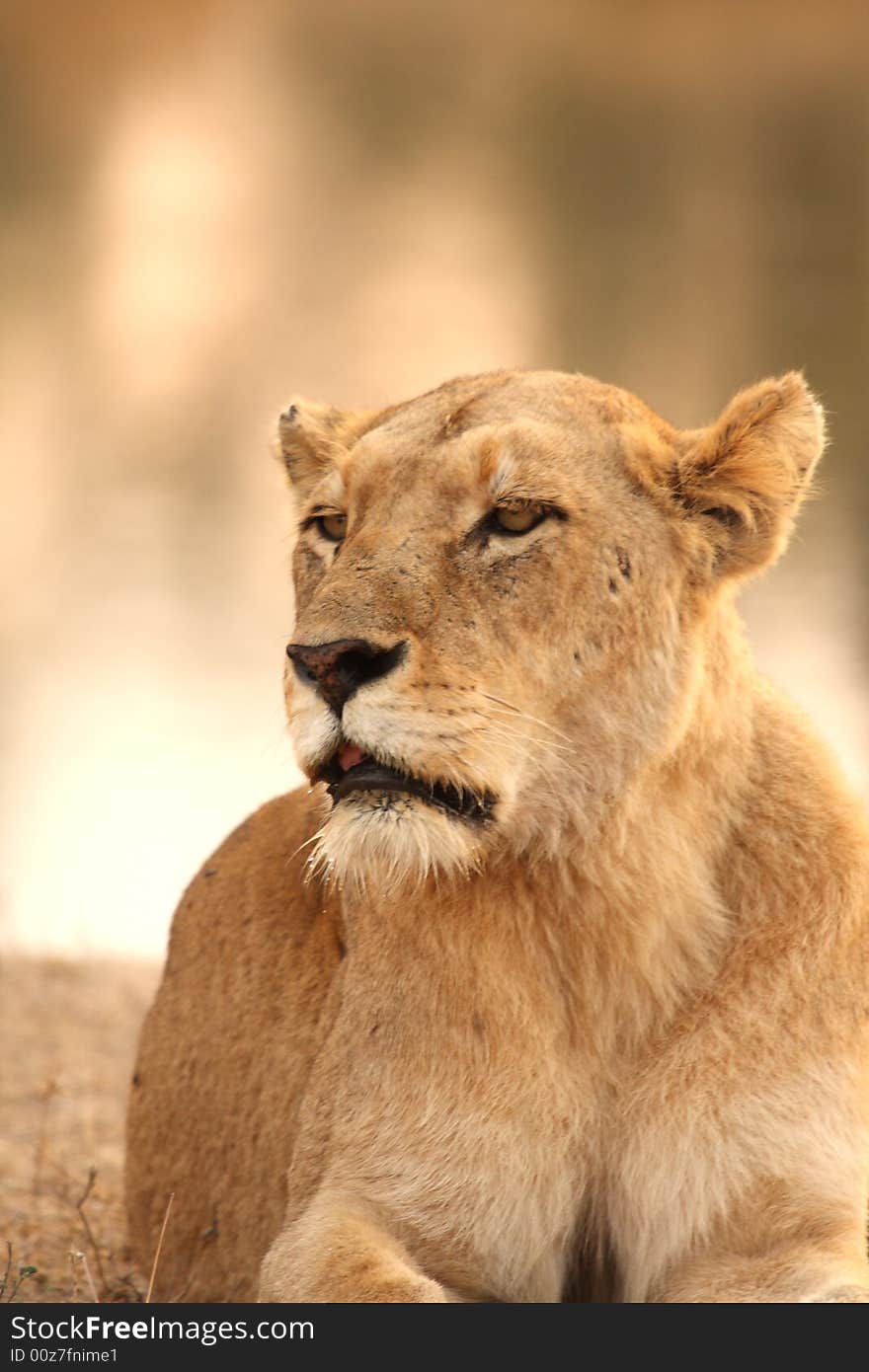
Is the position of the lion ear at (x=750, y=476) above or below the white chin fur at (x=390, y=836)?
above

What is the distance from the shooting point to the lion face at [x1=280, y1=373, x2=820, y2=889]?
371 cm

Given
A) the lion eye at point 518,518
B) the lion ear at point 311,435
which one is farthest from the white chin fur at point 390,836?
the lion ear at point 311,435

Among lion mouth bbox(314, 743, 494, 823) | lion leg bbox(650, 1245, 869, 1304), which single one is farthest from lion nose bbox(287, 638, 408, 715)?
lion leg bbox(650, 1245, 869, 1304)

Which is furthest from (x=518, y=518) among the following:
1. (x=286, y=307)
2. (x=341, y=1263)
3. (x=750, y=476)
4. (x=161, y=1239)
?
(x=286, y=307)

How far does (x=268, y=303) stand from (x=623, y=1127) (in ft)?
133

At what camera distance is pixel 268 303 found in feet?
142

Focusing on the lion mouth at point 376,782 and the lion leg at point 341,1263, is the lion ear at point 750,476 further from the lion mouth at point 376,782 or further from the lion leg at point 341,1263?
the lion leg at point 341,1263

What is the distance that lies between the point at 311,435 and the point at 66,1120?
12.3 feet

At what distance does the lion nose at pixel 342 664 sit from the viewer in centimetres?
366

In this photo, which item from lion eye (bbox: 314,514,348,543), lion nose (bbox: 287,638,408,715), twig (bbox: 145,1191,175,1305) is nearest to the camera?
lion nose (bbox: 287,638,408,715)

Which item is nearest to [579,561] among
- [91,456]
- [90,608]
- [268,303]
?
[90,608]

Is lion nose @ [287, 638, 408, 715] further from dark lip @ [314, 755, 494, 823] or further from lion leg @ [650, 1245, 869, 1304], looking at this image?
lion leg @ [650, 1245, 869, 1304]

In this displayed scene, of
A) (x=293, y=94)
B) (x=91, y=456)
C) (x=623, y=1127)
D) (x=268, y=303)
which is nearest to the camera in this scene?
(x=623, y=1127)
